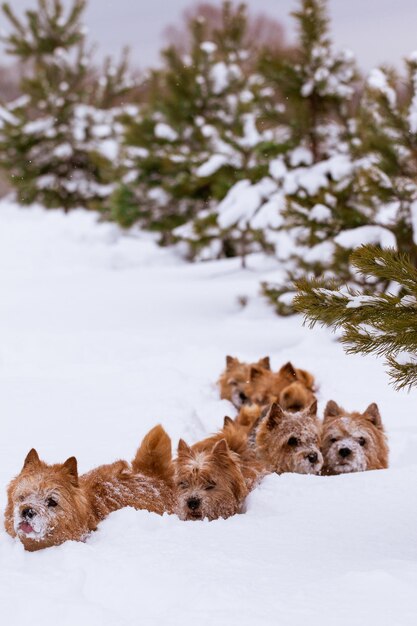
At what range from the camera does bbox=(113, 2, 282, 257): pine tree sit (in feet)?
60.2

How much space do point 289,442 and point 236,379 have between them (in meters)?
2.52

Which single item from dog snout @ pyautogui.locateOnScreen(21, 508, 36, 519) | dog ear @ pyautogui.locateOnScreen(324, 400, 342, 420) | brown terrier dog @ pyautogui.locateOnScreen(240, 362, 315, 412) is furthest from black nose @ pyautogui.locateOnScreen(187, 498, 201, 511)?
brown terrier dog @ pyautogui.locateOnScreen(240, 362, 315, 412)

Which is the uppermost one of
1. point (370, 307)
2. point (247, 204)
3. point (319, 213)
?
point (247, 204)

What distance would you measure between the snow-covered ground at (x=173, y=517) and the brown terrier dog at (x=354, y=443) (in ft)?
1.81

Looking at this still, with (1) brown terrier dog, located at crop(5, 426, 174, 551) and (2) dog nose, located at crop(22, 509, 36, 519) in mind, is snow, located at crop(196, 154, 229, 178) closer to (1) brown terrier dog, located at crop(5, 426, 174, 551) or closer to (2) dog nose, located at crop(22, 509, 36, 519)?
(1) brown terrier dog, located at crop(5, 426, 174, 551)

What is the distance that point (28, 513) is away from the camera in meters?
3.77

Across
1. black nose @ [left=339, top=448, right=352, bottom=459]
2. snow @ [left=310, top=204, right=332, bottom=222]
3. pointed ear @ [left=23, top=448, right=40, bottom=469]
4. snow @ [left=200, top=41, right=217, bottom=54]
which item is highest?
snow @ [left=200, top=41, right=217, bottom=54]

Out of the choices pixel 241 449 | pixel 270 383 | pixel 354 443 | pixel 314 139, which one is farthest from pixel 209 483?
pixel 314 139

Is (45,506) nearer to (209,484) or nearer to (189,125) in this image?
(209,484)

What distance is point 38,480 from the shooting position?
4008 mm

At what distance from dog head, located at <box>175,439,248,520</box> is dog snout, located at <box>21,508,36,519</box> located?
3.72 ft

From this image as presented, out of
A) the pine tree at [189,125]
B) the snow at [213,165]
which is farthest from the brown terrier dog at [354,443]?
the pine tree at [189,125]

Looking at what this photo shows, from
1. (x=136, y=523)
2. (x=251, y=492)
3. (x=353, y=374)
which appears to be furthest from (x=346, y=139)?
(x=136, y=523)

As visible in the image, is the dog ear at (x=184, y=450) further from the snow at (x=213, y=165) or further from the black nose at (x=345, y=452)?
the snow at (x=213, y=165)
